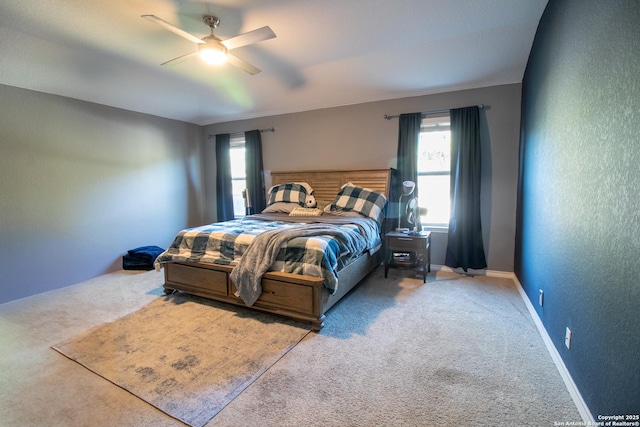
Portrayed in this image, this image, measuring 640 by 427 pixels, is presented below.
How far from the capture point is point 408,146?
4027 millimetres

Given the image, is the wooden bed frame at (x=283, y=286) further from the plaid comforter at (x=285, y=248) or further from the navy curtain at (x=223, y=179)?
the navy curtain at (x=223, y=179)

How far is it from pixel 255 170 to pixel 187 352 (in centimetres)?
347

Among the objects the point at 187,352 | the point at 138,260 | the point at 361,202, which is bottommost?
the point at 187,352

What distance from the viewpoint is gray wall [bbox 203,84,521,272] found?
362 cm

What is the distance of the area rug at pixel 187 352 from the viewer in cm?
171

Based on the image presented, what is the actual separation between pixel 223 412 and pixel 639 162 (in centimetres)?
213

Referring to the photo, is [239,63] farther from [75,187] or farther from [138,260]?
[138,260]

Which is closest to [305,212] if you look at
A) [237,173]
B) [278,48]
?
[278,48]

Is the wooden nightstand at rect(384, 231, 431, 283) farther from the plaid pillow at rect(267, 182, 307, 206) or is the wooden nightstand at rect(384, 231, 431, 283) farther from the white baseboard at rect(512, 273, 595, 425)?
the plaid pillow at rect(267, 182, 307, 206)

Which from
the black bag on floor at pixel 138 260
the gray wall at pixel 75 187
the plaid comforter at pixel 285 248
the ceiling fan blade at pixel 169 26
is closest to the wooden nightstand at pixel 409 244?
the plaid comforter at pixel 285 248

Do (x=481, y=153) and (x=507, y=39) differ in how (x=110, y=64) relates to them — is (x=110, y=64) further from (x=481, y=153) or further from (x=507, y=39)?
(x=481, y=153)

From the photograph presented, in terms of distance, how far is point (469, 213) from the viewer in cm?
374

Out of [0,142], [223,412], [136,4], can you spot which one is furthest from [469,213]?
[0,142]

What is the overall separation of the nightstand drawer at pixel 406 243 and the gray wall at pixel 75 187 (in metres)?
3.77
